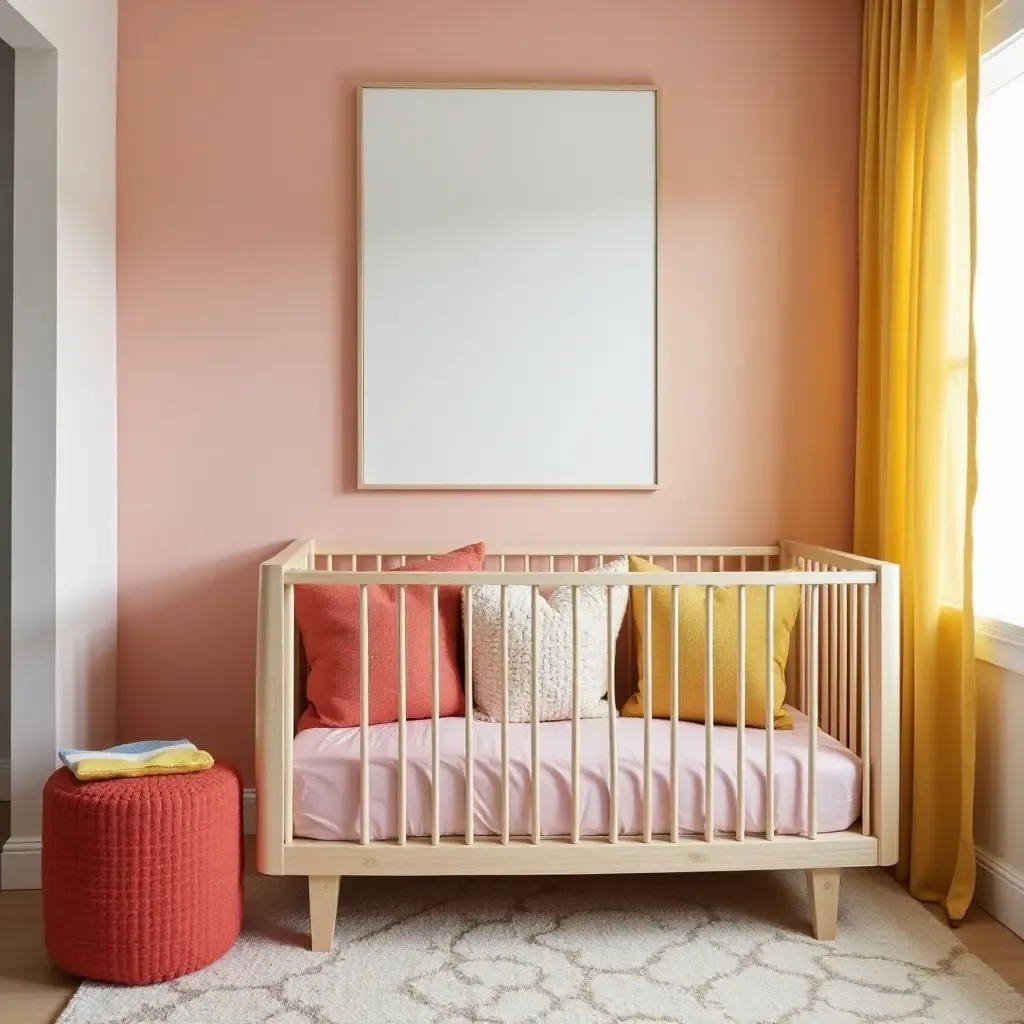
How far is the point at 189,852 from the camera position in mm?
1913

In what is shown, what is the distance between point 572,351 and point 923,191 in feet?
3.08

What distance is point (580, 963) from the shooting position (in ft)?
6.58

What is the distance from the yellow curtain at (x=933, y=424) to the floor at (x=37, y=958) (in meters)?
0.08

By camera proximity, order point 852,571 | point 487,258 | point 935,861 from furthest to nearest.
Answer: point 487,258
point 935,861
point 852,571

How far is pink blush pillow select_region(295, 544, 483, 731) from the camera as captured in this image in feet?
7.59

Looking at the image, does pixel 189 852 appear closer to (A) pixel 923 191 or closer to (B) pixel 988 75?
(A) pixel 923 191

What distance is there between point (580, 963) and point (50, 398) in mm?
1694

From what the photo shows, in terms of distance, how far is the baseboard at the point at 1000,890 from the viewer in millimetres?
2129

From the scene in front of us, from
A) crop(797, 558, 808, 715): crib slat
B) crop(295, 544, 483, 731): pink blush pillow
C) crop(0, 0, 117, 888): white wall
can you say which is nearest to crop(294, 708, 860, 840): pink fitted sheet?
crop(295, 544, 483, 731): pink blush pillow

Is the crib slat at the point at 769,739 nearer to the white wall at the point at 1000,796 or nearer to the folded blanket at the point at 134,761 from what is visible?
the white wall at the point at 1000,796

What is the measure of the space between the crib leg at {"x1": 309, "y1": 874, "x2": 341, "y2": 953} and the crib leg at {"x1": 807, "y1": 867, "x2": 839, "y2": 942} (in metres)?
0.99

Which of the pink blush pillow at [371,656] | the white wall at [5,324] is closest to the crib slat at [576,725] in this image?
the pink blush pillow at [371,656]

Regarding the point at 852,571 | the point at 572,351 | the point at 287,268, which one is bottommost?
the point at 852,571

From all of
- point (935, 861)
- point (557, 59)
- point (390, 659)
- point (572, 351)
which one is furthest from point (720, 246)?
point (935, 861)
